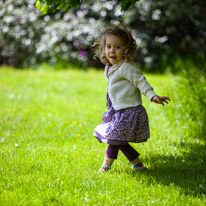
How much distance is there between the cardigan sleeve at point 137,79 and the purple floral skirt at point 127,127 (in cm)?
18

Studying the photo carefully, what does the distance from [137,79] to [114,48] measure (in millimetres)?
359

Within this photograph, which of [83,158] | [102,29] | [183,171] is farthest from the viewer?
[102,29]

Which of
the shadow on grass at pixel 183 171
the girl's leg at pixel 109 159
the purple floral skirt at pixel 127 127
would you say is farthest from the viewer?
the girl's leg at pixel 109 159

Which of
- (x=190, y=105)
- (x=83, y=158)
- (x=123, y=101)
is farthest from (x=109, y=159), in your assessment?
(x=190, y=105)

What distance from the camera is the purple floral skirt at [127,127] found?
2824 millimetres

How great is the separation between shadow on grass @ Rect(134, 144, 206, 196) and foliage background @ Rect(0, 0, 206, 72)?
4.30 metres

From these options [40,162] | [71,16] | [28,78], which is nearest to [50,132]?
[40,162]

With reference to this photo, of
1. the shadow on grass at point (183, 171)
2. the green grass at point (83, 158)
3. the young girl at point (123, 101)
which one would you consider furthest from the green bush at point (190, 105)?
the young girl at point (123, 101)

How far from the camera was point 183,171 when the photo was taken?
10.0 ft

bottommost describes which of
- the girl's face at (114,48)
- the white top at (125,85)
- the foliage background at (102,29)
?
the foliage background at (102,29)

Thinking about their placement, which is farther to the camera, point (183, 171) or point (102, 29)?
point (102, 29)

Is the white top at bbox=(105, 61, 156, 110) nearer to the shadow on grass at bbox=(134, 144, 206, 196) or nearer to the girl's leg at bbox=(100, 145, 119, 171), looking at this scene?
the girl's leg at bbox=(100, 145, 119, 171)

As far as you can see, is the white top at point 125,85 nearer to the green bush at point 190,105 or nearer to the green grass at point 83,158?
the green grass at point 83,158

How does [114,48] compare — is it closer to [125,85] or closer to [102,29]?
[125,85]
